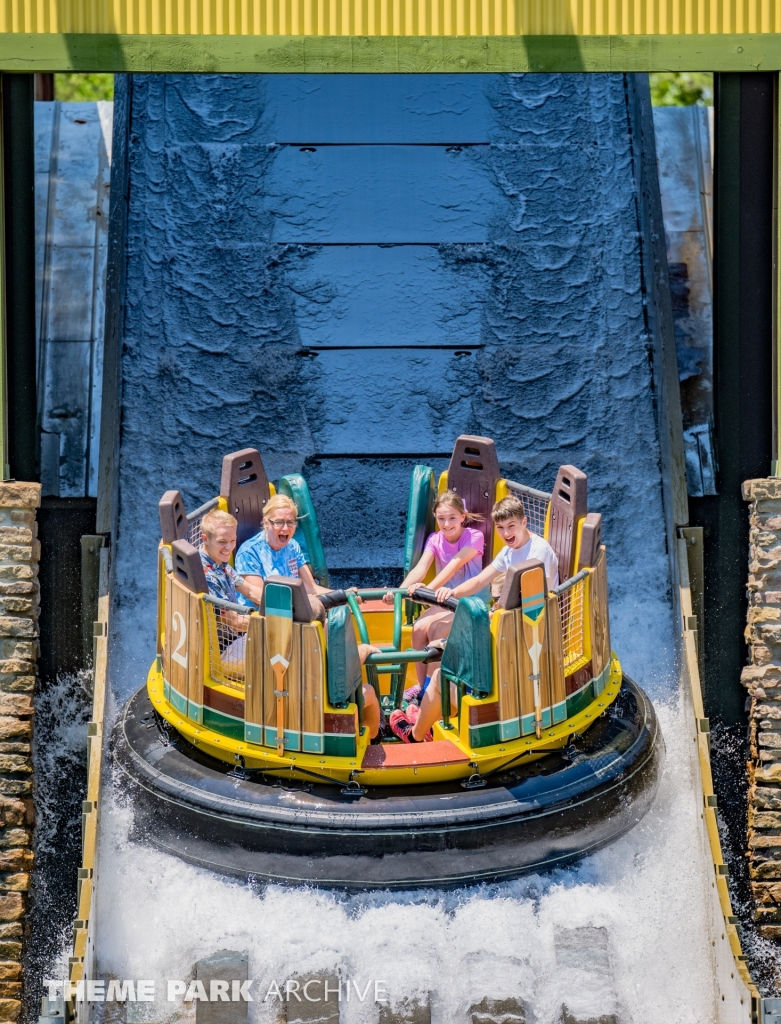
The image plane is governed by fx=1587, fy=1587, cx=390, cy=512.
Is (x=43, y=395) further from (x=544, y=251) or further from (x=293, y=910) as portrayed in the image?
(x=293, y=910)

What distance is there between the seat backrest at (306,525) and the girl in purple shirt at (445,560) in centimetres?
49

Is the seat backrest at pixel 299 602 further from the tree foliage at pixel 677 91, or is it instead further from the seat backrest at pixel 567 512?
the tree foliage at pixel 677 91

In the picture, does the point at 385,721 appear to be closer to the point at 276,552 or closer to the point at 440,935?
the point at 276,552

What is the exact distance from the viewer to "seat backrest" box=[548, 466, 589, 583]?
7.41 m

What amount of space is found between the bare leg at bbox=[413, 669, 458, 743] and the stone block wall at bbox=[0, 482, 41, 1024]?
2.42 m

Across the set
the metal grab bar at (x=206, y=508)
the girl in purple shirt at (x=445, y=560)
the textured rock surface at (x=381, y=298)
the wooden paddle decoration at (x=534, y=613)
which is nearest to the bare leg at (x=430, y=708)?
the girl in purple shirt at (x=445, y=560)

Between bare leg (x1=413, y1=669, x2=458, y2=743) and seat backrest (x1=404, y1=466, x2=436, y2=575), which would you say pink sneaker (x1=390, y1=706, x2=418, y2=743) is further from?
seat backrest (x1=404, y1=466, x2=436, y2=575)

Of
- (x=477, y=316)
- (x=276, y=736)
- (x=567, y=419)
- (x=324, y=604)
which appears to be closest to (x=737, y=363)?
(x=567, y=419)

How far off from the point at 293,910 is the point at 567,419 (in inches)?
153

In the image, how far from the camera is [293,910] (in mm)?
6750

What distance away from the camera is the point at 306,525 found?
785 centimetres

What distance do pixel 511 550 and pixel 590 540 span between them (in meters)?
0.36

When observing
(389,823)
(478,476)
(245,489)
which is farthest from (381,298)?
(389,823)

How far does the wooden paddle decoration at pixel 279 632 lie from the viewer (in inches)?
262
